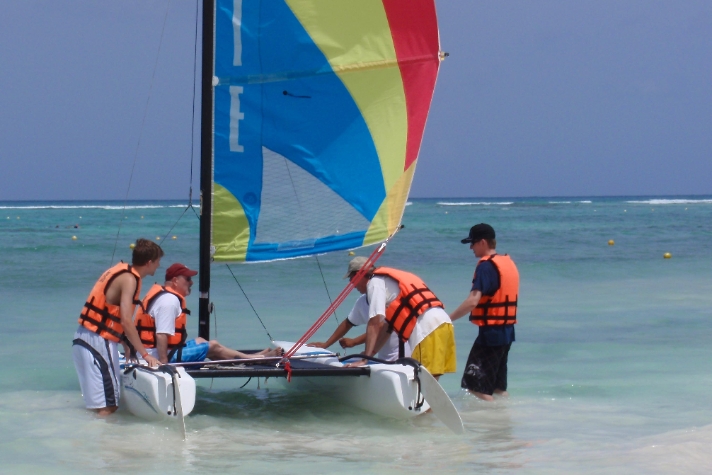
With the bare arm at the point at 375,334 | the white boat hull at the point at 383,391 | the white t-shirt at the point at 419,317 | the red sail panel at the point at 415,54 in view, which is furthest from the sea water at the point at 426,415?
the red sail panel at the point at 415,54

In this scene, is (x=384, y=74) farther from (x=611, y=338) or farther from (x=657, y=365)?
(x=611, y=338)

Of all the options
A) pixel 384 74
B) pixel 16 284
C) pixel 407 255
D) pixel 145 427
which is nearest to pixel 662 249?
pixel 407 255

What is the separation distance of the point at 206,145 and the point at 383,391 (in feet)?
6.98

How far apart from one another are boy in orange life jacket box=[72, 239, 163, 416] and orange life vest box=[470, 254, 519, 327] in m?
2.18

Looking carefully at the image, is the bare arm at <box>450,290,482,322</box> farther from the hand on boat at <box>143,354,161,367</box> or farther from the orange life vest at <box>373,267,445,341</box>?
the hand on boat at <box>143,354,161,367</box>

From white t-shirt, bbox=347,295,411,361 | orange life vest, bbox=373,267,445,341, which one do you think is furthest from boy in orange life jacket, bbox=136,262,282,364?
orange life vest, bbox=373,267,445,341

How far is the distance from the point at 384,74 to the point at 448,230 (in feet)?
94.1

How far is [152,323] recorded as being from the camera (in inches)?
240

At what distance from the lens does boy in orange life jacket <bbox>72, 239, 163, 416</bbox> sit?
18.3 feet

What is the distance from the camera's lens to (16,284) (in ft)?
51.3

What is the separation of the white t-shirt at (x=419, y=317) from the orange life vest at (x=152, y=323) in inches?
51.1

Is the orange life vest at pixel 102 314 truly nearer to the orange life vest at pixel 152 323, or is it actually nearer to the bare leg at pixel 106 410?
the orange life vest at pixel 152 323

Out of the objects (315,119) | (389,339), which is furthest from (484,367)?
(315,119)

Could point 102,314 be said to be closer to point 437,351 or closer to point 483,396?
point 437,351
